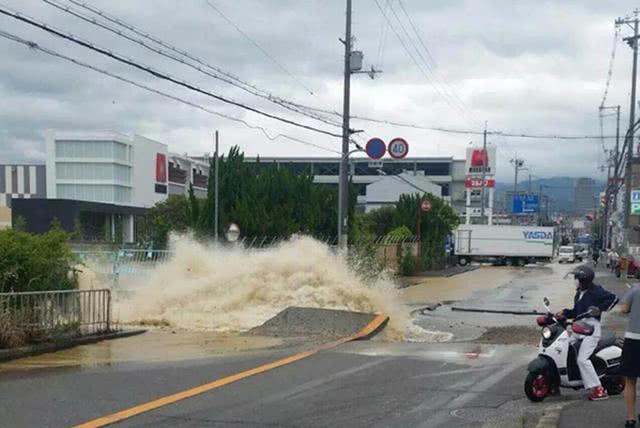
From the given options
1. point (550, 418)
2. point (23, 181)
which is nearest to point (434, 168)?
point (23, 181)

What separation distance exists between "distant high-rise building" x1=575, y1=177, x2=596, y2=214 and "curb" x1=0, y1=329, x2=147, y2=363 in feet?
545

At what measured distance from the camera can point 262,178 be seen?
3812cm

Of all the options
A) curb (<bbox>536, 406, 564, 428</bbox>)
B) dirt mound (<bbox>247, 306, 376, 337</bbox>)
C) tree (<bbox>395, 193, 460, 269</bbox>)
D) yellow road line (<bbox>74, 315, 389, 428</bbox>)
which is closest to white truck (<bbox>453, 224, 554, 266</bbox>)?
tree (<bbox>395, 193, 460, 269</bbox>)

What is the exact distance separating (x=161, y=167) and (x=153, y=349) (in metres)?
111

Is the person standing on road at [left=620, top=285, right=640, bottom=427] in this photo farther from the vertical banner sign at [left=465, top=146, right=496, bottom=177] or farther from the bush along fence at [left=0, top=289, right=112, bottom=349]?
the vertical banner sign at [left=465, top=146, right=496, bottom=177]

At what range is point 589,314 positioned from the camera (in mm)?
8094

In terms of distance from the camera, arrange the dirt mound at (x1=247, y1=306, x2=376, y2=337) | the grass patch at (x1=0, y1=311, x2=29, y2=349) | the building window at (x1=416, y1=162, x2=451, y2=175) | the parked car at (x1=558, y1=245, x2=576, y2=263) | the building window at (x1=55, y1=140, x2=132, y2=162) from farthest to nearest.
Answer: the building window at (x1=416, y1=162, x2=451, y2=175) < the building window at (x1=55, y1=140, x2=132, y2=162) < the parked car at (x1=558, y1=245, x2=576, y2=263) < the dirt mound at (x1=247, y1=306, x2=376, y2=337) < the grass patch at (x1=0, y1=311, x2=29, y2=349)

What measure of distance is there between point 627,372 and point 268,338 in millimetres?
7980

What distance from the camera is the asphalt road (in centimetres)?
730

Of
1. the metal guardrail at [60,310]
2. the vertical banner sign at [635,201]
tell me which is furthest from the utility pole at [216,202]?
the vertical banner sign at [635,201]

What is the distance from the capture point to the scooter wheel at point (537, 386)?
8211 millimetres

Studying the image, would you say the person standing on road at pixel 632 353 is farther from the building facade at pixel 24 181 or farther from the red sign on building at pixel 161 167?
the building facade at pixel 24 181

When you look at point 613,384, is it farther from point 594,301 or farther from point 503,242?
point 503,242

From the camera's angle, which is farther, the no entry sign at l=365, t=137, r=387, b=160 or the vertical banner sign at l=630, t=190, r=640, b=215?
the vertical banner sign at l=630, t=190, r=640, b=215
